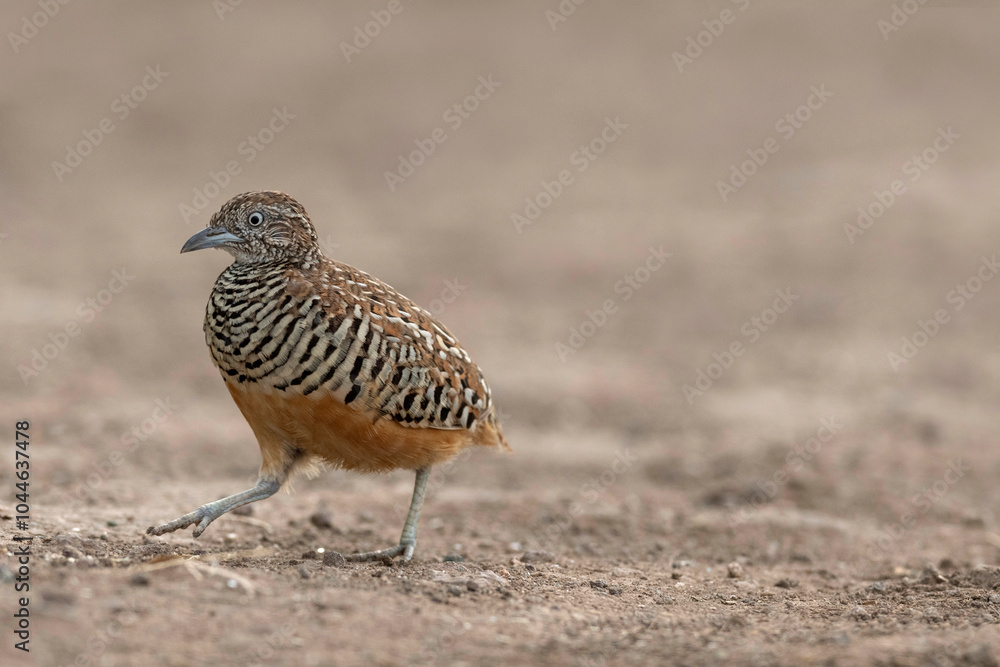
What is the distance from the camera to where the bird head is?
626 centimetres

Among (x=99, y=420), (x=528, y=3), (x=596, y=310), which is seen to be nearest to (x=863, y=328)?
(x=596, y=310)

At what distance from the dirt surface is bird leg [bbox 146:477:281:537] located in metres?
0.20

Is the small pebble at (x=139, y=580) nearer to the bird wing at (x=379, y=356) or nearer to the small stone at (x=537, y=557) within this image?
the bird wing at (x=379, y=356)

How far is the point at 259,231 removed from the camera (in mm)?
6293

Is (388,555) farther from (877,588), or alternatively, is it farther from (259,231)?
(877,588)

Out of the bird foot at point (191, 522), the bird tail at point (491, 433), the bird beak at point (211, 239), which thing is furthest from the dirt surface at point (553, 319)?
the bird beak at point (211, 239)

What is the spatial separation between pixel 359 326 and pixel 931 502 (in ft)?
19.0

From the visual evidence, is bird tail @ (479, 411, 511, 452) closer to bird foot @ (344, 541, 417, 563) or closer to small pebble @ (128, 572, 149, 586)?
bird foot @ (344, 541, 417, 563)

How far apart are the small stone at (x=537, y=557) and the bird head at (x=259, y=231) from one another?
237cm

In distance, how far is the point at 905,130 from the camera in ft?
71.4

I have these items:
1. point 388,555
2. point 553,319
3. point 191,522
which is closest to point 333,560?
point 388,555

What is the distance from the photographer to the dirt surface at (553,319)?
522cm

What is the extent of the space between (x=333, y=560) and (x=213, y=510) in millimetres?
740

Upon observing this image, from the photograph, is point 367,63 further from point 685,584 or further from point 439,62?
point 685,584
